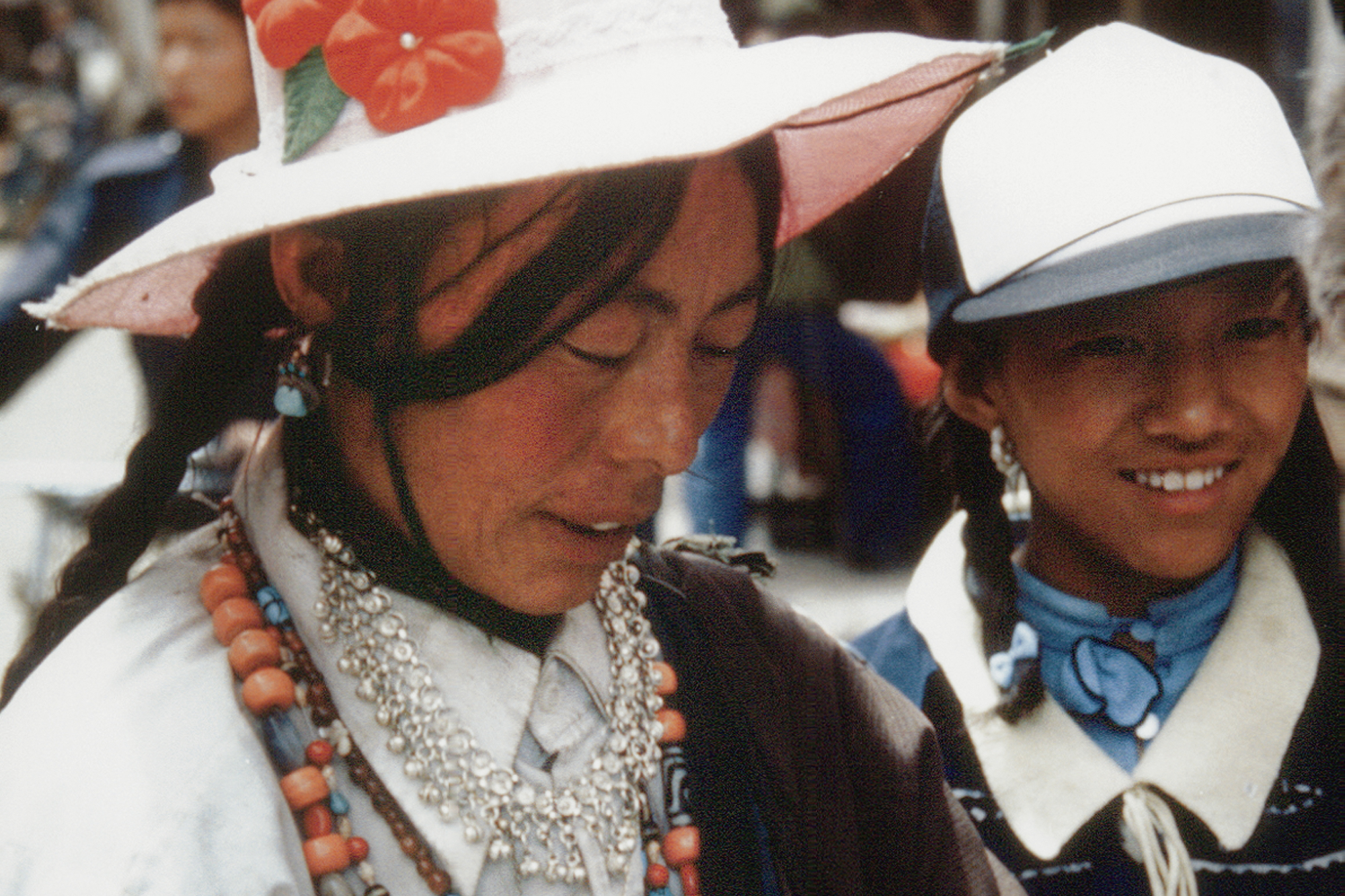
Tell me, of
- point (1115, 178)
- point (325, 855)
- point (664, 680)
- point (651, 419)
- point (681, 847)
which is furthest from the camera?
point (1115, 178)

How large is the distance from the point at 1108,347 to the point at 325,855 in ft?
3.77

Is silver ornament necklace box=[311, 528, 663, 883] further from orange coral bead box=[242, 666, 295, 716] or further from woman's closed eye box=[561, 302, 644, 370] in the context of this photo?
woman's closed eye box=[561, 302, 644, 370]

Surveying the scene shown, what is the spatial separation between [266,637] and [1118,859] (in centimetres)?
118

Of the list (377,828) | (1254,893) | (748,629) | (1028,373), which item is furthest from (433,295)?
(1254,893)

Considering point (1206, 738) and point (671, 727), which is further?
point (1206, 738)

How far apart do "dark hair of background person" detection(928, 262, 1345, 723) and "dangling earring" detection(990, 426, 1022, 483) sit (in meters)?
0.07

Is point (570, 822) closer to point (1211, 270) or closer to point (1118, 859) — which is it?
point (1118, 859)

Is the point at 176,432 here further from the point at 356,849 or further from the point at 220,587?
the point at 356,849

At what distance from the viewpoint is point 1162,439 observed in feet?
4.94

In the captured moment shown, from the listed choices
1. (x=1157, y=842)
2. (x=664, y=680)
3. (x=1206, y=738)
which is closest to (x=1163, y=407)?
(x=1206, y=738)

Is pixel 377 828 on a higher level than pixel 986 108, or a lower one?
lower

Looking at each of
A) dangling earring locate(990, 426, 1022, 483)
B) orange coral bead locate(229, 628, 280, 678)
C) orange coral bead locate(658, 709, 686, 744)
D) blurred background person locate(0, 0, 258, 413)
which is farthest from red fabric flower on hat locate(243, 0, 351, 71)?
blurred background person locate(0, 0, 258, 413)

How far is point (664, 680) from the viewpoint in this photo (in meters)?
1.31

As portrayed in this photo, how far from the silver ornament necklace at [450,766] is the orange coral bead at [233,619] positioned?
63mm
